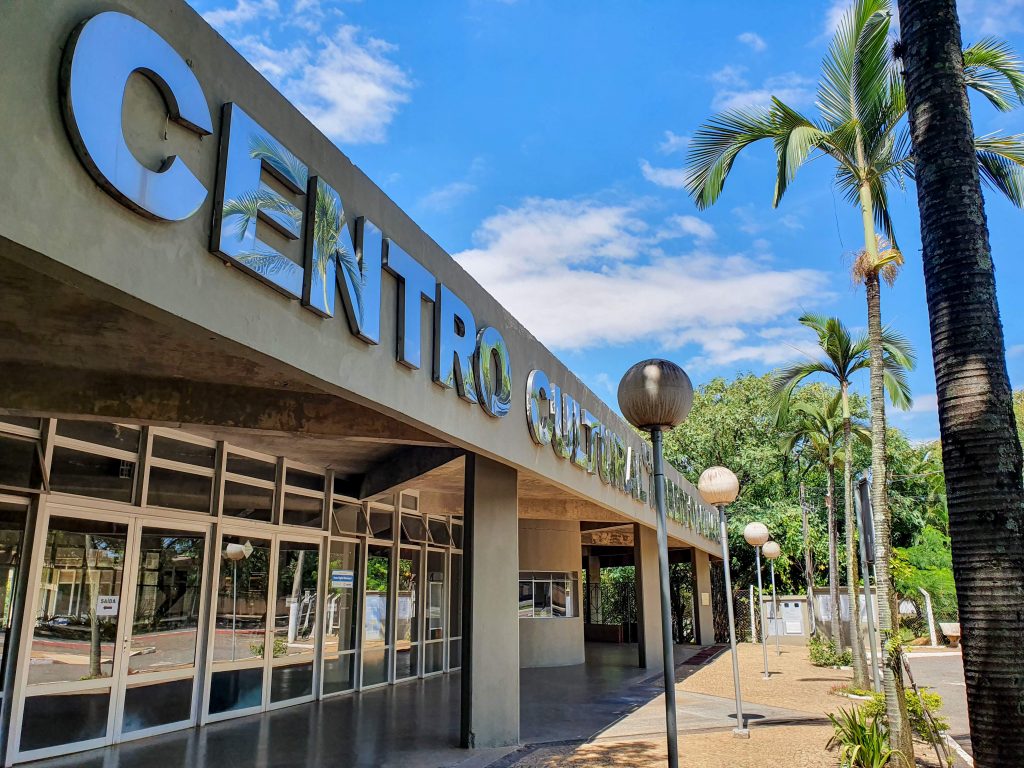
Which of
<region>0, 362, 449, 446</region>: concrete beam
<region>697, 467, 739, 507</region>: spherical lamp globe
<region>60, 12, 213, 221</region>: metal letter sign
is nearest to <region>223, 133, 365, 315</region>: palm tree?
<region>60, 12, 213, 221</region>: metal letter sign

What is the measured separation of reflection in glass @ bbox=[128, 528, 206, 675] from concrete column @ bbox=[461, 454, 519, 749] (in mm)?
3584

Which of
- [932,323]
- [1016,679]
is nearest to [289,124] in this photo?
[932,323]

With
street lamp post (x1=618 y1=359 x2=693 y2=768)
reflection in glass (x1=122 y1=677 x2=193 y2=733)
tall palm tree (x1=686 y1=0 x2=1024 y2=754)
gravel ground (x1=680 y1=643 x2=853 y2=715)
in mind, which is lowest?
gravel ground (x1=680 y1=643 x2=853 y2=715)

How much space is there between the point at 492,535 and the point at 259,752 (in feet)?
11.7

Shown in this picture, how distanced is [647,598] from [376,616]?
10250 millimetres

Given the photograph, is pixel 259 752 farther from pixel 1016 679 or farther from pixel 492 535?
pixel 1016 679

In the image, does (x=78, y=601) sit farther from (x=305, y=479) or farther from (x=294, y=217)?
(x=294, y=217)

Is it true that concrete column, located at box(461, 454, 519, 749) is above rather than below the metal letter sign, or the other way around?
below

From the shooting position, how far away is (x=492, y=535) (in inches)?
369

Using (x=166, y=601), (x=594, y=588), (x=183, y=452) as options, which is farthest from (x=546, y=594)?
(x=594, y=588)

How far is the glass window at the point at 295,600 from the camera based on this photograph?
36.8ft

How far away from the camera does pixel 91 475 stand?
27.7 ft

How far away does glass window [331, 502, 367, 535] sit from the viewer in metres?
12.7

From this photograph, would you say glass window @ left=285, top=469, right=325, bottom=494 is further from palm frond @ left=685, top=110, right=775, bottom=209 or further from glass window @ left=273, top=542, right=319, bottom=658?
palm frond @ left=685, top=110, right=775, bottom=209
